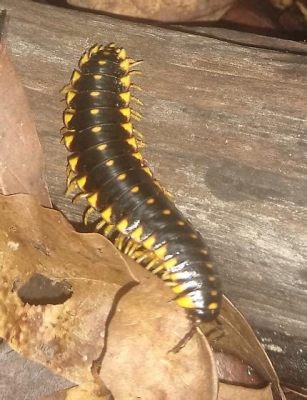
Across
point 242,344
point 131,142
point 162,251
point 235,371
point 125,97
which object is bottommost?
point 235,371

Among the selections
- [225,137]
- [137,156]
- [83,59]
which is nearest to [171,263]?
[137,156]

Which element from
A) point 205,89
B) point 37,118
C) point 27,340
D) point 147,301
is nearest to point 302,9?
point 205,89

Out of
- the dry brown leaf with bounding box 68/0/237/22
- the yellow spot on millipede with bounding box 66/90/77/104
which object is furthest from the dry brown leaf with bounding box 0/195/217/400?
the dry brown leaf with bounding box 68/0/237/22

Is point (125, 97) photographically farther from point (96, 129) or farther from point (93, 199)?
point (93, 199)

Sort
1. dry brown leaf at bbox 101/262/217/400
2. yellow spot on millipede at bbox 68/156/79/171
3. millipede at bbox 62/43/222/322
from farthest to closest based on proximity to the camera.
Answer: yellow spot on millipede at bbox 68/156/79/171
millipede at bbox 62/43/222/322
dry brown leaf at bbox 101/262/217/400

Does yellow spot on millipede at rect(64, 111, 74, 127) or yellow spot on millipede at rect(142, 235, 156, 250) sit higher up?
yellow spot on millipede at rect(64, 111, 74, 127)

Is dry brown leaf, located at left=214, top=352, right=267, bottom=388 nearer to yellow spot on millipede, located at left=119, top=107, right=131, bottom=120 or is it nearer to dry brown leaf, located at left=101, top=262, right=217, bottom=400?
dry brown leaf, located at left=101, top=262, right=217, bottom=400

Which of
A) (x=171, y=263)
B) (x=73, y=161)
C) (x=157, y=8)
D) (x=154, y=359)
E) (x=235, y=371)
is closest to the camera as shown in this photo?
(x=154, y=359)
